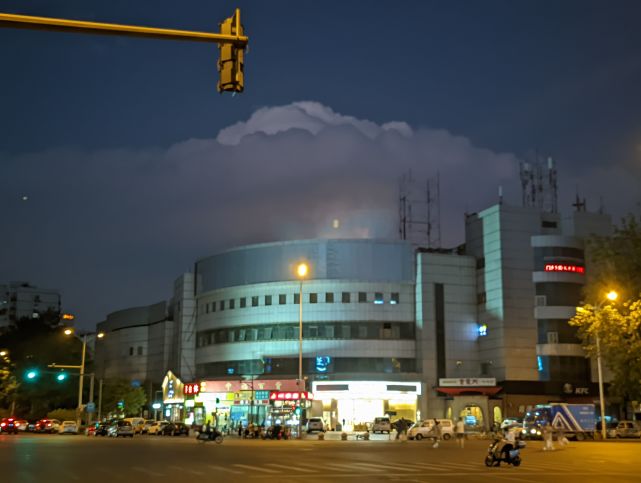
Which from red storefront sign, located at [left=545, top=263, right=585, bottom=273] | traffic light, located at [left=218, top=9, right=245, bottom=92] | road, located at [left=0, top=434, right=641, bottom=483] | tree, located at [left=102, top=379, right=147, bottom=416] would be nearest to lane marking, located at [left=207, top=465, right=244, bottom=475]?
road, located at [left=0, top=434, right=641, bottom=483]

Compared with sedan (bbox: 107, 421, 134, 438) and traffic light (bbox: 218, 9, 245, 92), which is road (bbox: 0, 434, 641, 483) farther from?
sedan (bbox: 107, 421, 134, 438)

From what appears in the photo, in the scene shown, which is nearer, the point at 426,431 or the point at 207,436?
the point at 207,436

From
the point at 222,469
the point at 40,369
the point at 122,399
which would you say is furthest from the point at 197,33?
the point at 40,369

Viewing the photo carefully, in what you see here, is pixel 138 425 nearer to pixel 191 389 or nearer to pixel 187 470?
pixel 191 389

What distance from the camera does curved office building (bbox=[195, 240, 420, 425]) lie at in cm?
8719

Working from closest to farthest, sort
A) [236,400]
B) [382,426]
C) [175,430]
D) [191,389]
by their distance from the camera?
[382,426] → [175,430] → [236,400] → [191,389]

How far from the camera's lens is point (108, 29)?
12.4 meters

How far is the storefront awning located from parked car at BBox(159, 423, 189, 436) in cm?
2730

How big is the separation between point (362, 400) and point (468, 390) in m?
11.5

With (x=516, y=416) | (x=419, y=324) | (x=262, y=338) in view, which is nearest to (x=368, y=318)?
(x=419, y=324)

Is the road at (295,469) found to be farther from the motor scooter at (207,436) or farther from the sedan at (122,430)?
the sedan at (122,430)

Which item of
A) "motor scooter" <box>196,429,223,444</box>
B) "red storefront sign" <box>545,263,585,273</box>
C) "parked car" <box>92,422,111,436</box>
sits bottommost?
"parked car" <box>92,422,111,436</box>

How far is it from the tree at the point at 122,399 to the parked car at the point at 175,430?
83.9ft

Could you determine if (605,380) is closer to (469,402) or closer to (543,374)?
(543,374)
